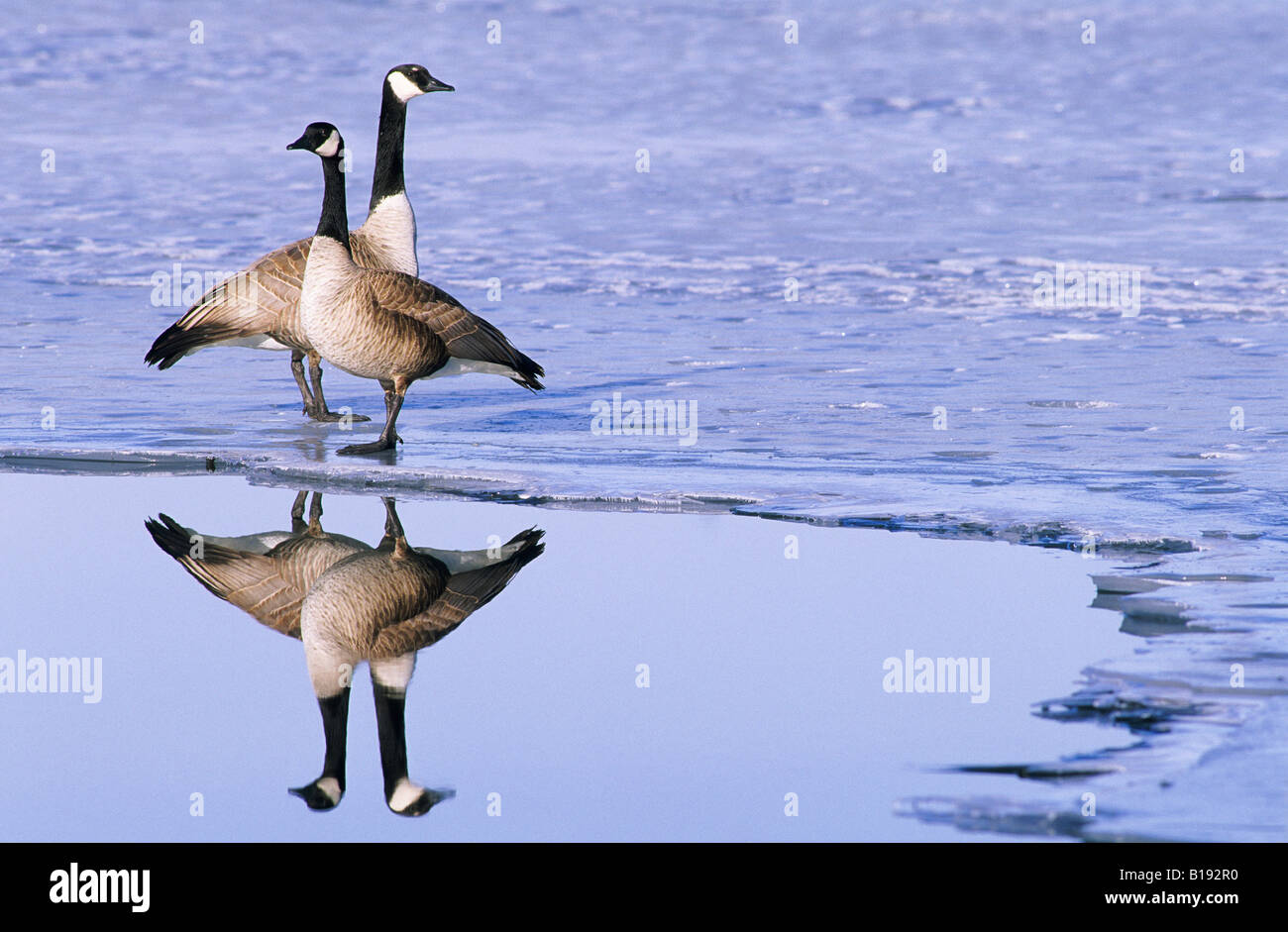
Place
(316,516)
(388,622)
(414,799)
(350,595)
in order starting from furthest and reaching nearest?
(316,516)
(350,595)
(388,622)
(414,799)

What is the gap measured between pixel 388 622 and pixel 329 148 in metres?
4.28

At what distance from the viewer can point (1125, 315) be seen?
1409 centimetres

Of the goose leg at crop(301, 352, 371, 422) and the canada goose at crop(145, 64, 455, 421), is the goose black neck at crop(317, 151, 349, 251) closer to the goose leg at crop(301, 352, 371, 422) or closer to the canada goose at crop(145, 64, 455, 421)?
the canada goose at crop(145, 64, 455, 421)

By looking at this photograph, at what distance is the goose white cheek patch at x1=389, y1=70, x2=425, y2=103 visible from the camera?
10766mm

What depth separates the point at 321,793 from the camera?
4520 millimetres

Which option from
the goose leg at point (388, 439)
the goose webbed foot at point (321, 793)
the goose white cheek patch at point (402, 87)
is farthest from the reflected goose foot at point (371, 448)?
the goose webbed foot at point (321, 793)

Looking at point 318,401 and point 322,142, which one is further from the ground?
point 322,142

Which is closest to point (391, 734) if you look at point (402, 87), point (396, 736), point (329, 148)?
point (396, 736)

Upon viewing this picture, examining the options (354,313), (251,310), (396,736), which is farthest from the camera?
(251,310)

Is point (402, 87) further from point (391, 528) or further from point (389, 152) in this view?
point (391, 528)

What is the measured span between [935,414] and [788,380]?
153 cm

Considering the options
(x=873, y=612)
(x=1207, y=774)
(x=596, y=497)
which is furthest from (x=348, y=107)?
(x=1207, y=774)

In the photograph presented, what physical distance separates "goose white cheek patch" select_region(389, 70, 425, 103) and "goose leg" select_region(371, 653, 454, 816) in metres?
6.02

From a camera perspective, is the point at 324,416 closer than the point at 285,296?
No
